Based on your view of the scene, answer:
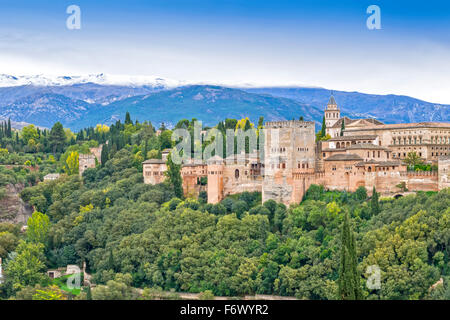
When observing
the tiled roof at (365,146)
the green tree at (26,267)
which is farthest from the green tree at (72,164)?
the tiled roof at (365,146)

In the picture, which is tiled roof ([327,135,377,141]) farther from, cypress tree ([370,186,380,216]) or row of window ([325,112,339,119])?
row of window ([325,112,339,119])

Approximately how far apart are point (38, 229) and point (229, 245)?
18682 mm

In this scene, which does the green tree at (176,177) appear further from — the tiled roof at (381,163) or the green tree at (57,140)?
the green tree at (57,140)

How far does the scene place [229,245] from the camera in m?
49.0

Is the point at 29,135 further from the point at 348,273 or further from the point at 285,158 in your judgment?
the point at 348,273

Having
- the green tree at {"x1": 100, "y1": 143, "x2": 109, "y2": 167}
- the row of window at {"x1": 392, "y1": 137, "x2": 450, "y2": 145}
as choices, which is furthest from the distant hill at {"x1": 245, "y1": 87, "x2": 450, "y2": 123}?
the row of window at {"x1": 392, "y1": 137, "x2": 450, "y2": 145}

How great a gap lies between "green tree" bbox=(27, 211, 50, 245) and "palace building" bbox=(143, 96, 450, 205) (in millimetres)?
12392

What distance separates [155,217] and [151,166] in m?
7.52

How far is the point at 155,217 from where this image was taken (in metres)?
55.2

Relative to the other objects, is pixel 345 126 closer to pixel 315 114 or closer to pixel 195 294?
pixel 195 294

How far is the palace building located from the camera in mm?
50062
